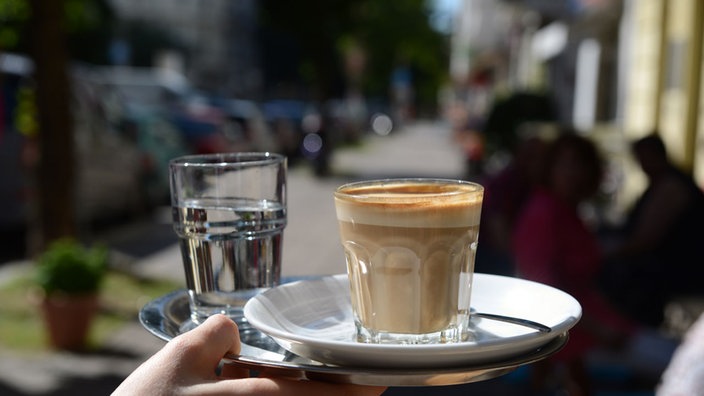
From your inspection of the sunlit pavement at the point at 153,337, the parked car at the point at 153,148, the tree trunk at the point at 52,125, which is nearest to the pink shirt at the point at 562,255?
the sunlit pavement at the point at 153,337

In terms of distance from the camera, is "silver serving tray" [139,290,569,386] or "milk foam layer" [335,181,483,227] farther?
"milk foam layer" [335,181,483,227]

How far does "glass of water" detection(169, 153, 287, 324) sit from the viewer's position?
4.83 feet

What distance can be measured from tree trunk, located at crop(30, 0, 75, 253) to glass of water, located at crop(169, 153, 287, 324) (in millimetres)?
5898

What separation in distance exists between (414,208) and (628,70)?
11.2 meters

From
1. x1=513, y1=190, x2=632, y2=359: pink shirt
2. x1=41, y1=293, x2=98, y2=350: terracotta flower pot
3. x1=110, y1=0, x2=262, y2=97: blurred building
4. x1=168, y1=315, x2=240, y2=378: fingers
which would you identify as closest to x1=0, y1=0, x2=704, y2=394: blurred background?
x1=41, y1=293, x2=98, y2=350: terracotta flower pot

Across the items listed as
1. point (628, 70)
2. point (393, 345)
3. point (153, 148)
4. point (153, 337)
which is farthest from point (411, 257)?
point (628, 70)

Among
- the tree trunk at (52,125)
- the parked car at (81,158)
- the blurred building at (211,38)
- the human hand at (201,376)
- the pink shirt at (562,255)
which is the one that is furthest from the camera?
the blurred building at (211,38)

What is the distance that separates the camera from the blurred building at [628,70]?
8672mm

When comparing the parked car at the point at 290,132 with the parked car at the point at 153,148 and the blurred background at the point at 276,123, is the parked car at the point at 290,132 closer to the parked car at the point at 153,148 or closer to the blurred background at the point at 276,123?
the blurred background at the point at 276,123

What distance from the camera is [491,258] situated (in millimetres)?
6141

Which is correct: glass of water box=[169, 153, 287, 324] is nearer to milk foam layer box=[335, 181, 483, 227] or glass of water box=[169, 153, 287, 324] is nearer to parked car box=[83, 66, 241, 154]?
milk foam layer box=[335, 181, 483, 227]

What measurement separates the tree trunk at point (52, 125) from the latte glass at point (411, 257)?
6.14 metres

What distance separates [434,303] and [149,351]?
16.0 ft

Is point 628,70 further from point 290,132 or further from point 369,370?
point 290,132
